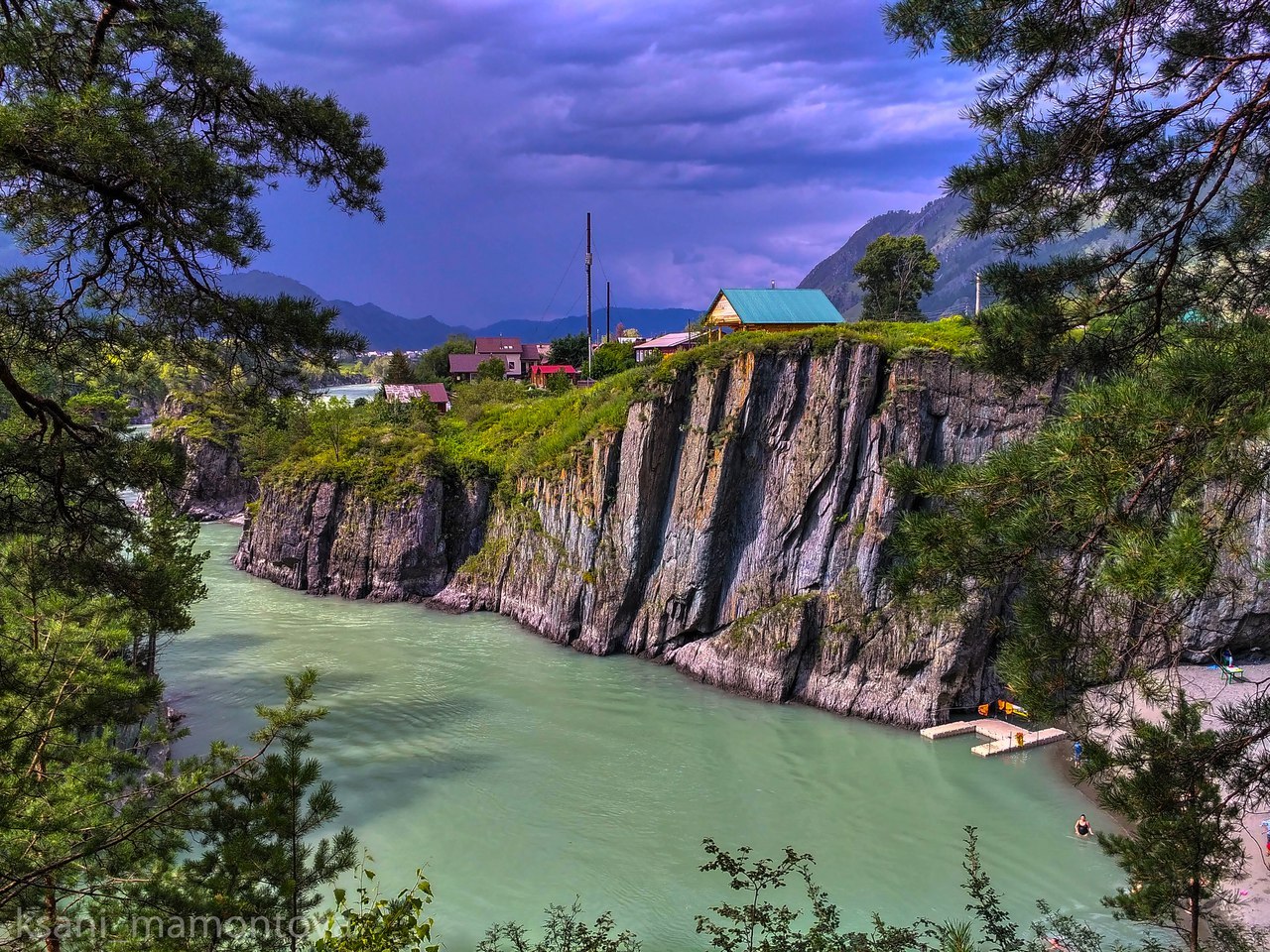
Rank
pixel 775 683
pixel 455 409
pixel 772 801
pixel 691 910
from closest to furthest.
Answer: pixel 691 910 → pixel 772 801 → pixel 775 683 → pixel 455 409

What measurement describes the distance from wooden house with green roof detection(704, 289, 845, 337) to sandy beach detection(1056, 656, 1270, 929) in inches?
655

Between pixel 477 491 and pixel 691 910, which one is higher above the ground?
pixel 477 491

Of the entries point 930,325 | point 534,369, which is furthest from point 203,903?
point 534,369

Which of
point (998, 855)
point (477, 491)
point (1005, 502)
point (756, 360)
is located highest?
point (756, 360)

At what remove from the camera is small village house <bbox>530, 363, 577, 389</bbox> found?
4666 centimetres

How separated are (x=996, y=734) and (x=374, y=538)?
2197 centimetres

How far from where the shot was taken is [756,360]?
21.8 m

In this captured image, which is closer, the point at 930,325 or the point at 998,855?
the point at 998,855

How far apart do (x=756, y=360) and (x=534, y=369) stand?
115 ft

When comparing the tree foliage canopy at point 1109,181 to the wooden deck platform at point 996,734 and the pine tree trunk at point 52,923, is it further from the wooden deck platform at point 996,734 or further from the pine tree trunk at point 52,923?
the wooden deck platform at point 996,734

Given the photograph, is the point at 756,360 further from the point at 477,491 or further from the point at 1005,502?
the point at 1005,502

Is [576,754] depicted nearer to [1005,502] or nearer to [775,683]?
[775,683]

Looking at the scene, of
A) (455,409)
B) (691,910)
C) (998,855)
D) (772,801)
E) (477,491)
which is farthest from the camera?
(455,409)

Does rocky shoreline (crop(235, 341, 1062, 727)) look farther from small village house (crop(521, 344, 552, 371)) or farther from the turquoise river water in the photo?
small village house (crop(521, 344, 552, 371))
